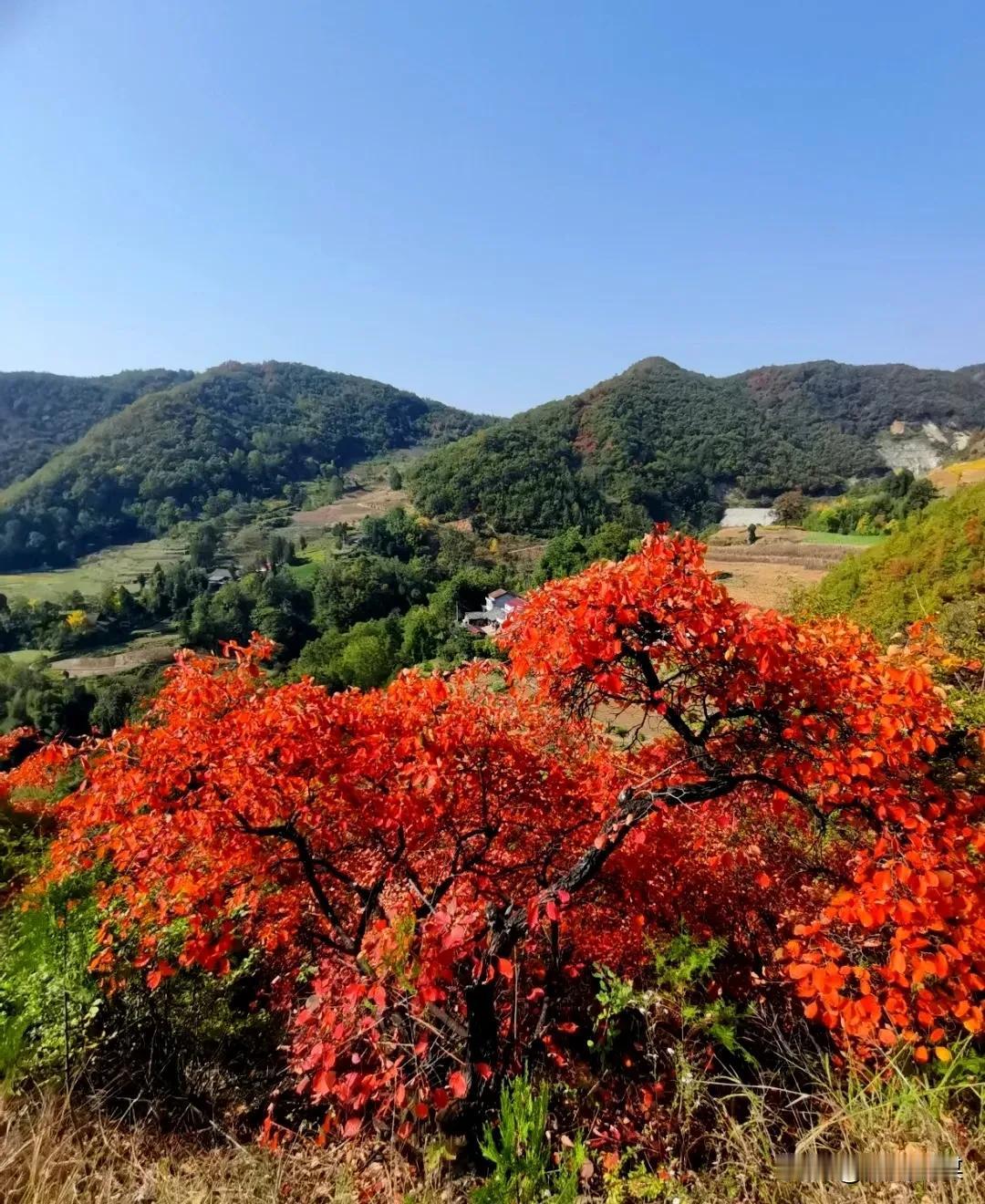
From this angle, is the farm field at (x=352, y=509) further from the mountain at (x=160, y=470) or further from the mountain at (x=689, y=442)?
the mountain at (x=160, y=470)

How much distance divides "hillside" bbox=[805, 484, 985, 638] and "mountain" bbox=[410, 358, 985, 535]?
72.7m

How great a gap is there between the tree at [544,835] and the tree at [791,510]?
82978 mm

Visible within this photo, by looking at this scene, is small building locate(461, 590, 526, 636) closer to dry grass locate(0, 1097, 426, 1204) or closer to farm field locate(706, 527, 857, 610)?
farm field locate(706, 527, 857, 610)

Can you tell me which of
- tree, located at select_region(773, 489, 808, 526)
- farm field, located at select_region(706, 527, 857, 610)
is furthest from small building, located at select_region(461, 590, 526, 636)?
tree, located at select_region(773, 489, 808, 526)

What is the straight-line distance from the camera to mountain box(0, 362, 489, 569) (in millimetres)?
115438

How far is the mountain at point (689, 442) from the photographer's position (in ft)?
342

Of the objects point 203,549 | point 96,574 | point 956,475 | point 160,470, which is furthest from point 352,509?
point 956,475

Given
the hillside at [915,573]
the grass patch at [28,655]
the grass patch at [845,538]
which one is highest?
the hillside at [915,573]

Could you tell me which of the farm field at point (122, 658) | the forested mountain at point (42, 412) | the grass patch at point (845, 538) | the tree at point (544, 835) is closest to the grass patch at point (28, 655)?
the farm field at point (122, 658)

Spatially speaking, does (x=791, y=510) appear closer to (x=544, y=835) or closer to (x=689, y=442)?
(x=689, y=442)

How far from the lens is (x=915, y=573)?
19.8 metres

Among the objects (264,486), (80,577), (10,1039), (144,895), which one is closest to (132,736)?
(144,895)

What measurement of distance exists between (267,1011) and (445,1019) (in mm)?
2423

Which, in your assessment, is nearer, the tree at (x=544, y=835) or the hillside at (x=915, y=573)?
the tree at (x=544, y=835)
